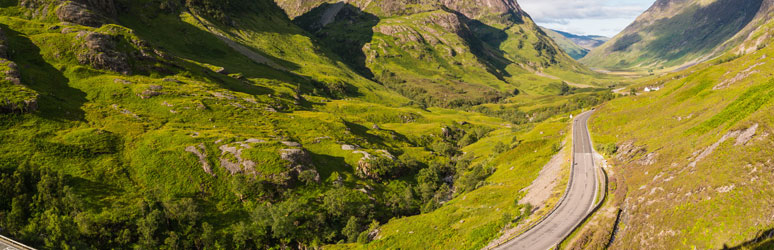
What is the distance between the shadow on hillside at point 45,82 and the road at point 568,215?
129683mm

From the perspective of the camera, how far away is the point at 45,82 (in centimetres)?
10362

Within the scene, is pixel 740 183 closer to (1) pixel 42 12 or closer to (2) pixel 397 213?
(2) pixel 397 213

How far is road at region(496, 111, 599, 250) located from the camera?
46.4 m

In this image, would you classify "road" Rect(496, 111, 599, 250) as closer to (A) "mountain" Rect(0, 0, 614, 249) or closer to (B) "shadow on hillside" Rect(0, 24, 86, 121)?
(A) "mountain" Rect(0, 0, 614, 249)

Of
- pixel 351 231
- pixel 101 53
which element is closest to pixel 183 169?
pixel 351 231

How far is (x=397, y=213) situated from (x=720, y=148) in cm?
7559

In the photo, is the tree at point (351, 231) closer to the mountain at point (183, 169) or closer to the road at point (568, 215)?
the mountain at point (183, 169)

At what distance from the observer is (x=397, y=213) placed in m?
97.9

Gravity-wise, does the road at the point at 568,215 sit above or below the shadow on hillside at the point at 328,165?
above

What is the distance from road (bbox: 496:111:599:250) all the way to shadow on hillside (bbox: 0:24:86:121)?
130 metres

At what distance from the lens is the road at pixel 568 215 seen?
46406mm

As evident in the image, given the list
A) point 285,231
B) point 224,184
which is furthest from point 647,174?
point 224,184

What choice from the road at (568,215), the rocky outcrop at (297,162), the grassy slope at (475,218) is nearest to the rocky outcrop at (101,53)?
the rocky outcrop at (297,162)

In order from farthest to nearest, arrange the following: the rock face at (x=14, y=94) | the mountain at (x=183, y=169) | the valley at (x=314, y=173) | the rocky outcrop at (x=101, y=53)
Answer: the rocky outcrop at (x=101, y=53) → the rock face at (x=14, y=94) → the mountain at (x=183, y=169) → the valley at (x=314, y=173)
